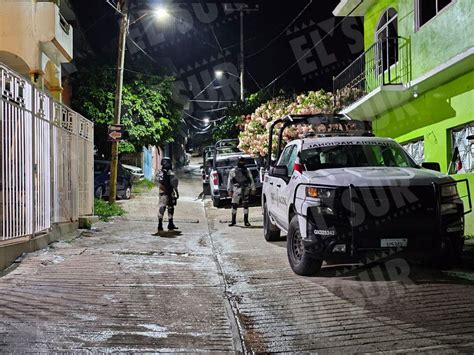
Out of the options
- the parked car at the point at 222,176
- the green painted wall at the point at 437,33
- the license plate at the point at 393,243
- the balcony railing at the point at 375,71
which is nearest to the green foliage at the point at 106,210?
the parked car at the point at 222,176

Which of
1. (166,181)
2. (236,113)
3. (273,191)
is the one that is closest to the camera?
(273,191)

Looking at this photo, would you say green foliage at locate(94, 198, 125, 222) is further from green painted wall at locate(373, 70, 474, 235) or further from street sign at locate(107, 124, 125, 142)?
green painted wall at locate(373, 70, 474, 235)

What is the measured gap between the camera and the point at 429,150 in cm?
1048

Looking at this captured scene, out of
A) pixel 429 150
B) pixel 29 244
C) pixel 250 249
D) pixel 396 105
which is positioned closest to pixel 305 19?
pixel 396 105

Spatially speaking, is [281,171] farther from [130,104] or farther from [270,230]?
[130,104]

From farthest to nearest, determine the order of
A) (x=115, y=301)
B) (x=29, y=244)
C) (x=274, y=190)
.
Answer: (x=274, y=190) → (x=29, y=244) → (x=115, y=301)

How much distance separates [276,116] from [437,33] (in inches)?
352

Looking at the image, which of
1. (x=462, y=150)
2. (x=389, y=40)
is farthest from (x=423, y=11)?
(x=462, y=150)

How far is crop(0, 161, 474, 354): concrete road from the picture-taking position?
406cm

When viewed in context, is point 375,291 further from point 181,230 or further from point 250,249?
point 181,230

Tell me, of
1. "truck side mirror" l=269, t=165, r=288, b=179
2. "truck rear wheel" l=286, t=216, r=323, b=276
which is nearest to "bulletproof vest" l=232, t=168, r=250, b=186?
"truck side mirror" l=269, t=165, r=288, b=179

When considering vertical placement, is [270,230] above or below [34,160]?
below

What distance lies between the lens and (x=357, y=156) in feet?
23.7

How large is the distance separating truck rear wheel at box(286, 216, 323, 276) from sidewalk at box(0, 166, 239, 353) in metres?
1.01
